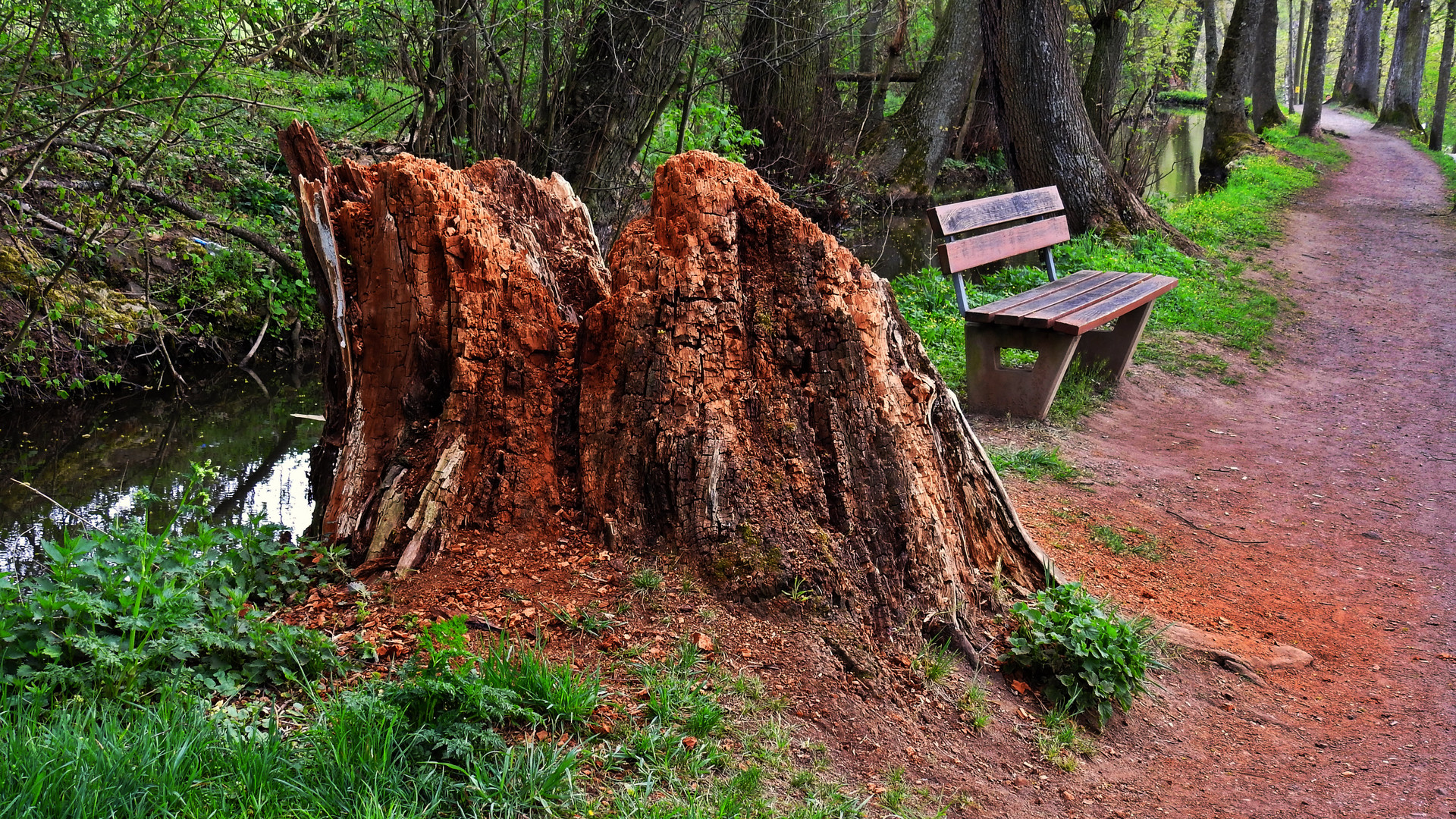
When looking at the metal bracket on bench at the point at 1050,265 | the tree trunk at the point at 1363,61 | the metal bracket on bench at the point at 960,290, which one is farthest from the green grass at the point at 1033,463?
the tree trunk at the point at 1363,61

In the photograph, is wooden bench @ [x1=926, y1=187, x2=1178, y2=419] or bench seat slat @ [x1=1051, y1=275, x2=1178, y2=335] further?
wooden bench @ [x1=926, y1=187, x2=1178, y2=419]

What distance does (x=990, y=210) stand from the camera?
6.98 metres

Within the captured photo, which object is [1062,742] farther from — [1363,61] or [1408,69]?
[1363,61]

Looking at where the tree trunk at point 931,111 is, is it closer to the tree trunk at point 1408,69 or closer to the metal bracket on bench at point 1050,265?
the metal bracket on bench at point 1050,265

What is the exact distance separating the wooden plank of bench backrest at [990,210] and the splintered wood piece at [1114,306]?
38.0 inches

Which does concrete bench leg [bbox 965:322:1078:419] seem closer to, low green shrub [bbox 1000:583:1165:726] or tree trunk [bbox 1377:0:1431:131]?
low green shrub [bbox 1000:583:1165:726]

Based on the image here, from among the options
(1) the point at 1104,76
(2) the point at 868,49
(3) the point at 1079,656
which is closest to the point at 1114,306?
(3) the point at 1079,656

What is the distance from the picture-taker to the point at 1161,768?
2938 millimetres

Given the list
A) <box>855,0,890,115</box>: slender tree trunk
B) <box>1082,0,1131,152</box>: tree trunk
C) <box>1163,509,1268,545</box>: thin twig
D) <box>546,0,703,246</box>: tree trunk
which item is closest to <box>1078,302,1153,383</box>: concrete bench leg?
<box>1163,509,1268,545</box>: thin twig

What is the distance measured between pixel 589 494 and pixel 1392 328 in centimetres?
865

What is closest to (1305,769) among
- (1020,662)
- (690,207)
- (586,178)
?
(1020,662)

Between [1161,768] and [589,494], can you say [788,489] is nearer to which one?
[589,494]

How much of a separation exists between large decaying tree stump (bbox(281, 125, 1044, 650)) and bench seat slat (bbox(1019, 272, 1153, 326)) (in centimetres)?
231

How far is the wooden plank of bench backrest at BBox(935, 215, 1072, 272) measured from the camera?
20.6ft
